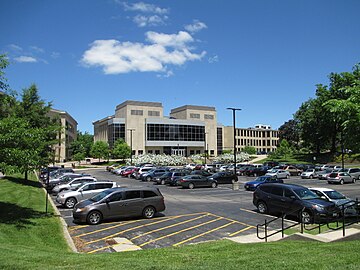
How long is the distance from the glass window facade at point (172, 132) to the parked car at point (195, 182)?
64.0 m

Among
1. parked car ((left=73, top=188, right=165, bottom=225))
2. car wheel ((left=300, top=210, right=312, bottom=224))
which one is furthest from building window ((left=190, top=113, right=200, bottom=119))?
car wheel ((left=300, top=210, right=312, bottom=224))

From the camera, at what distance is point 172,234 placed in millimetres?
13023

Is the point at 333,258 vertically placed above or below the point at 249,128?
below

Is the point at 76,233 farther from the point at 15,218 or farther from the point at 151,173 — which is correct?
the point at 151,173

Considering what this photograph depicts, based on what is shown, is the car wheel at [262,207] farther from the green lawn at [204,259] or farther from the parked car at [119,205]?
the green lawn at [204,259]

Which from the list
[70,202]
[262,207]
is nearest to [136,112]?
[70,202]

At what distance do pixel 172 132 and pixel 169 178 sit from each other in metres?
63.4

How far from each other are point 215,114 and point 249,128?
38.8 m

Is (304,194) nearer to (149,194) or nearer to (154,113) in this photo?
(149,194)

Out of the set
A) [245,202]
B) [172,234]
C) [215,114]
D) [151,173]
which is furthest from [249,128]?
[172,234]

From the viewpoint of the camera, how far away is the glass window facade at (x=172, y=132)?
96.4 m

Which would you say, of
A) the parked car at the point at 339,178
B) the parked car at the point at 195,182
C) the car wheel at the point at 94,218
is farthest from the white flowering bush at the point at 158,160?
the car wheel at the point at 94,218

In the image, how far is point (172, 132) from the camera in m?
98.3

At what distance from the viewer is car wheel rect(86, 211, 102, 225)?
14.7 m
